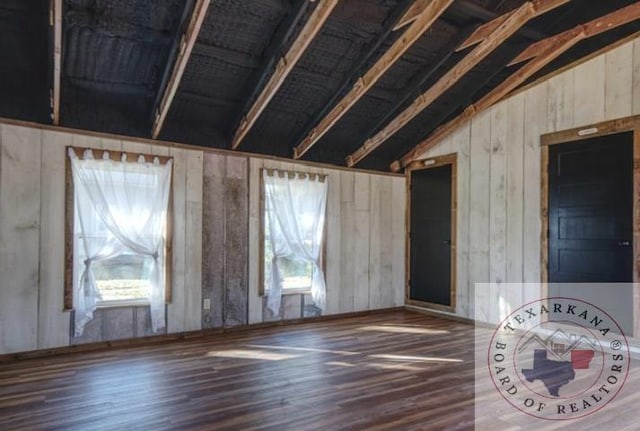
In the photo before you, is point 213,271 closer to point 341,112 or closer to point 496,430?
point 341,112

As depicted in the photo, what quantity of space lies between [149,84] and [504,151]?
4.19 m

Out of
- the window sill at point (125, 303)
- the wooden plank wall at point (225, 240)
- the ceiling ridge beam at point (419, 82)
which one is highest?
the ceiling ridge beam at point (419, 82)

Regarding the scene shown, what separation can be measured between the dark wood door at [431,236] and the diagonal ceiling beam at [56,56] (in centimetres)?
467

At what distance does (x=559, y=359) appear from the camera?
421 cm

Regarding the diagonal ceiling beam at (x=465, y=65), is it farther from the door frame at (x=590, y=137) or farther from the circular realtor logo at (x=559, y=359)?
the circular realtor logo at (x=559, y=359)

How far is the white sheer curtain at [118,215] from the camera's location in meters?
4.23

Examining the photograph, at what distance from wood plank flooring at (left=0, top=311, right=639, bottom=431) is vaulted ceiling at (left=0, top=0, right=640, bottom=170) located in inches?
91.4

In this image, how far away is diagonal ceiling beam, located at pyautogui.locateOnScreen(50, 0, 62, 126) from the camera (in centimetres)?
300

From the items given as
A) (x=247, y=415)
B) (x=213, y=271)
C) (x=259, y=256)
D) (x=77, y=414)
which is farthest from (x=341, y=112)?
(x=77, y=414)

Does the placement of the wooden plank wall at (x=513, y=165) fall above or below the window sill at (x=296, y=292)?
above

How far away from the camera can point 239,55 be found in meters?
4.12

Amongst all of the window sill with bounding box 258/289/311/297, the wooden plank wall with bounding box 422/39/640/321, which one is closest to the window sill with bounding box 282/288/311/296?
the window sill with bounding box 258/289/311/297

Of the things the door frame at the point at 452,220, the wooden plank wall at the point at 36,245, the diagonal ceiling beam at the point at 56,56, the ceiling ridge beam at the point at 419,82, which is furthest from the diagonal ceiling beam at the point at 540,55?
the diagonal ceiling beam at the point at 56,56

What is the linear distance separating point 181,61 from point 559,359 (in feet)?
14.7
